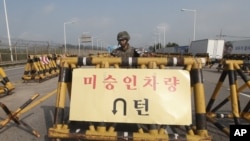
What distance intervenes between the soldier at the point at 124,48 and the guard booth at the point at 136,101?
5.49 ft

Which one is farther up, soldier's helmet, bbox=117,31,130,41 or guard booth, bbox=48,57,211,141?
soldier's helmet, bbox=117,31,130,41

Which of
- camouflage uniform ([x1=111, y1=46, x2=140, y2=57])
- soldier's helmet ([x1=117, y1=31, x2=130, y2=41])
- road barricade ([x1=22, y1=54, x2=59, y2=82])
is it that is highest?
soldier's helmet ([x1=117, y1=31, x2=130, y2=41])

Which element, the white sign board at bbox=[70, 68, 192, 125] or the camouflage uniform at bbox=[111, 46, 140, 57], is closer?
the white sign board at bbox=[70, 68, 192, 125]

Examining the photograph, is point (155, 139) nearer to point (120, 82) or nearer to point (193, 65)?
point (120, 82)

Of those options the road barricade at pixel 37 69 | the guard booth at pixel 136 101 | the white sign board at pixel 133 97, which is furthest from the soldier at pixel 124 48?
the road barricade at pixel 37 69

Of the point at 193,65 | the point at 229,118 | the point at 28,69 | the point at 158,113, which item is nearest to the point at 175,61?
the point at 193,65

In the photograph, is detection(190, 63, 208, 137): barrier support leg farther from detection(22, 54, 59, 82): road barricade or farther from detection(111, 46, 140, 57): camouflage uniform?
detection(22, 54, 59, 82): road barricade

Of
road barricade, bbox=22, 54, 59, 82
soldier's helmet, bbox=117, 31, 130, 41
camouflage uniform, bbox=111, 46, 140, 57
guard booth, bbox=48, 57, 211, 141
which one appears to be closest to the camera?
guard booth, bbox=48, 57, 211, 141

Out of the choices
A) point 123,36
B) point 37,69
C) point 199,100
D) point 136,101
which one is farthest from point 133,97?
point 37,69

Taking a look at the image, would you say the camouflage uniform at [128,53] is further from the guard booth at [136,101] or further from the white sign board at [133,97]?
the white sign board at [133,97]

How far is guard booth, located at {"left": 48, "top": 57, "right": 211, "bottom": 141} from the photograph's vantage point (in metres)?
4.15

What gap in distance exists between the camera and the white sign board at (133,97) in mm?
4172

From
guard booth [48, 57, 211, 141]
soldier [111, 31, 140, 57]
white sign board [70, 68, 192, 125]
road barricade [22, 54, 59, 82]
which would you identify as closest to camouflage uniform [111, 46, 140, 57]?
soldier [111, 31, 140, 57]

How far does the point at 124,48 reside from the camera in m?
6.23
